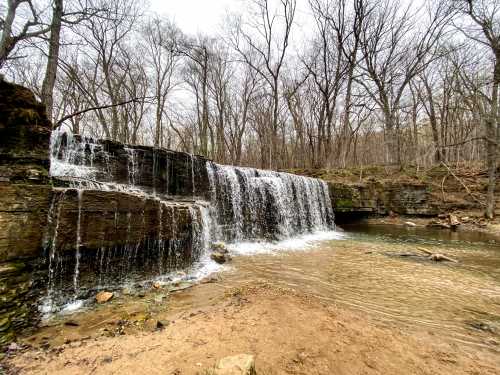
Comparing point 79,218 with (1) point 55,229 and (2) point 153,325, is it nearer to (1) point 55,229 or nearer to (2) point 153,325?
(1) point 55,229

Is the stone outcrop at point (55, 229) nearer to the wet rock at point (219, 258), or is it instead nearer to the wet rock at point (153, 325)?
the wet rock at point (219, 258)

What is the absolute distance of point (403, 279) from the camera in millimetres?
4578

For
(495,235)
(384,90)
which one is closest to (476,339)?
(495,235)

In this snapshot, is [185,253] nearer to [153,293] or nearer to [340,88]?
[153,293]

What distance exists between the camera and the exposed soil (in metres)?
2.08

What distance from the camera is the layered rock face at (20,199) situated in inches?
107

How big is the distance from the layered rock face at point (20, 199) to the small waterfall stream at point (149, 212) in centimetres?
24

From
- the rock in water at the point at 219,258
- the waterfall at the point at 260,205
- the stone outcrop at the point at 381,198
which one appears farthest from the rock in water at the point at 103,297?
the stone outcrop at the point at 381,198

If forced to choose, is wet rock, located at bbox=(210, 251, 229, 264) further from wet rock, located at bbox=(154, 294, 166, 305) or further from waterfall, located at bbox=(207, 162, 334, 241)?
wet rock, located at bbox=(154, 294, 166, 305)

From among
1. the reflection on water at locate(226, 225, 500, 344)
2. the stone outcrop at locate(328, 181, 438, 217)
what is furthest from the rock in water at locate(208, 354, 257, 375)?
the stone outcrop at locate(328, 181, 438, 217)

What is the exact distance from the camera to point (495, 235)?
9203mm

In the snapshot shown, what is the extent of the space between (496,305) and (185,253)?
5.68 metres

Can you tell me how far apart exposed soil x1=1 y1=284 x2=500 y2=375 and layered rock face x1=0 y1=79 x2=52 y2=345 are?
0.73 metres

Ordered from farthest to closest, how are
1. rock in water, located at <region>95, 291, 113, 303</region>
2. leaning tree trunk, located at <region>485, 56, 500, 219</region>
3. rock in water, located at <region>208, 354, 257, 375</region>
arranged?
leaning tree trunk, located at <region>485, 56, 500, 219</region>, rock in water, located at <region>95, 291, 113, 303</region>, rock in water, located at <region>208, 354, 257, 375</region>
